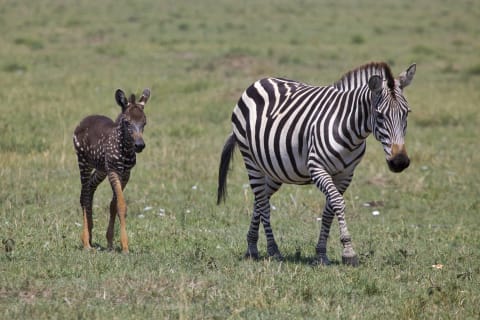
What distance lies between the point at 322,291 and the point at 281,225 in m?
3.33

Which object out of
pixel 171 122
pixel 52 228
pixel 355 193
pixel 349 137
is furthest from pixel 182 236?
pixel 171 122

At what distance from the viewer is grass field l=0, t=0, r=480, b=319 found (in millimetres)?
6371

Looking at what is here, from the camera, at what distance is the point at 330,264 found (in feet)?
25.7

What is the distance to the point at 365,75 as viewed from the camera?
7801mm

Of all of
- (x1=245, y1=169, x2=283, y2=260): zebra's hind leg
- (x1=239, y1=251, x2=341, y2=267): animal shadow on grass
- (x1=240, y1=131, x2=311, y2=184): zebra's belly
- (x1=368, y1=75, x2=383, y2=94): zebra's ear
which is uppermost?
(x1=368, y1=75, x2=383, y2=94): zebra's ear

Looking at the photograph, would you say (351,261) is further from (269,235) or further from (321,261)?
(269,235)

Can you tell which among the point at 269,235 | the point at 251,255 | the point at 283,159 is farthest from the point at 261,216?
the point at 283,159

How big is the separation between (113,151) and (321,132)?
1953 millimetres

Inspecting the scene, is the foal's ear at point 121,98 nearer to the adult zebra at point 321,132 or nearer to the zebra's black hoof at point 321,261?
the adult zebra at point 321,132

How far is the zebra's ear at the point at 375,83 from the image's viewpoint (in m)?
7.24

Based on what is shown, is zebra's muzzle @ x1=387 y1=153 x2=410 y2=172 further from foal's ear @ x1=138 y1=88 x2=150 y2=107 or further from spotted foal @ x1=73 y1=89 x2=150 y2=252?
foal's ear @ x1=138 y1=88 x2=150 y2=107

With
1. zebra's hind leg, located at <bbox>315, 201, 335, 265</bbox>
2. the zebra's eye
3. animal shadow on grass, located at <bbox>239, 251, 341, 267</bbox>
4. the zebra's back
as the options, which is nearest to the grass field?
animal shadow on grass, located at <bbox>239, 251, 341, 267</bbox>

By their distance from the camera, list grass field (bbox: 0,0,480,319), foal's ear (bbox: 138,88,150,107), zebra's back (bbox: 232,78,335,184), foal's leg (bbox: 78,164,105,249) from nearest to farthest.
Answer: grass field (bbox: 0,0,480,319) < zebra's back (bbox: 232,78,335,184) < foal's ear (bbox: 138,88,150,107) < foal's leg (bbox: 78,164,105,249)

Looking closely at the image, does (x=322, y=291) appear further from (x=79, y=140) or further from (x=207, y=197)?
(x=207, y=197)
